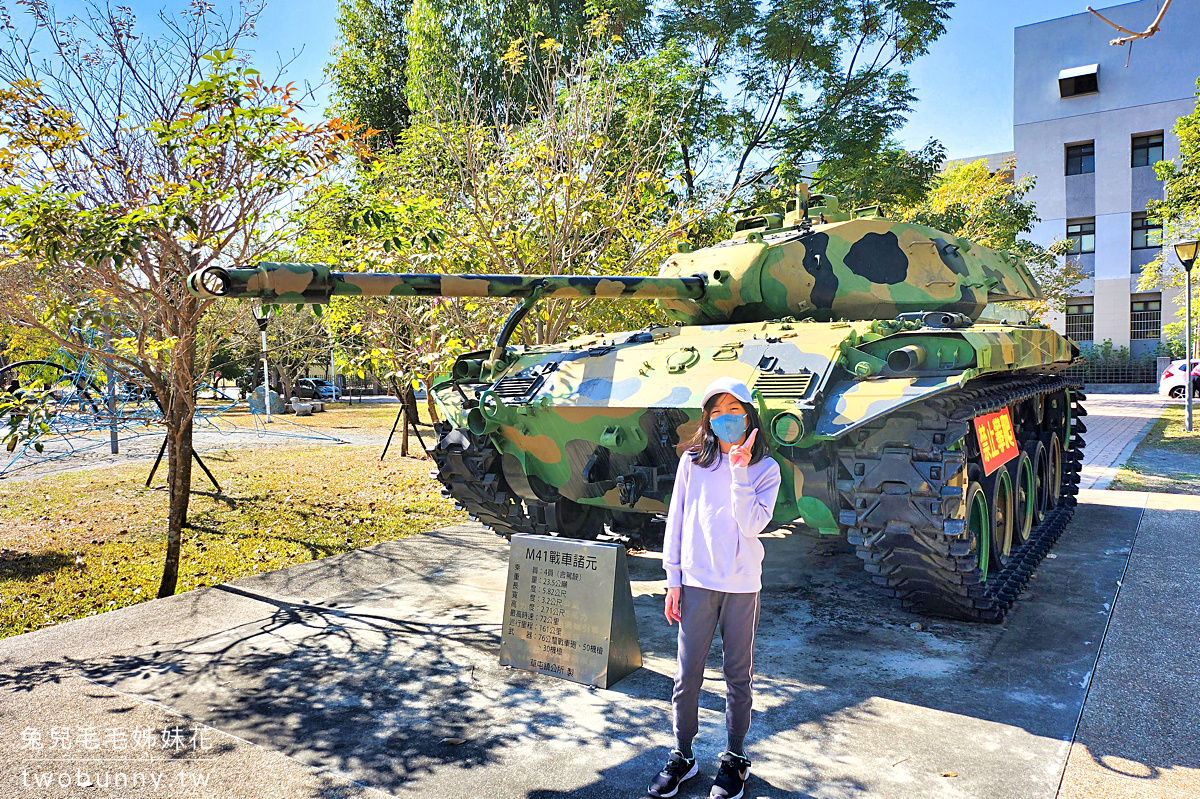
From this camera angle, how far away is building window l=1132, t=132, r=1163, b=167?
34.3 meters

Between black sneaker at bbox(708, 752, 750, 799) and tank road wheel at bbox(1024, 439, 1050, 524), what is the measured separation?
5.22 metres

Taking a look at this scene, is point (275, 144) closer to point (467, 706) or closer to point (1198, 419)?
point (467, 706)

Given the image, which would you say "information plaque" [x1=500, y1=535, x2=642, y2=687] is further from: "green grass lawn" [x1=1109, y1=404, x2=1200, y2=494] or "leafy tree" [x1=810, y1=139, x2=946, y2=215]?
"leafy tree" [x1=810, y1=139, x2=946, y2=215]

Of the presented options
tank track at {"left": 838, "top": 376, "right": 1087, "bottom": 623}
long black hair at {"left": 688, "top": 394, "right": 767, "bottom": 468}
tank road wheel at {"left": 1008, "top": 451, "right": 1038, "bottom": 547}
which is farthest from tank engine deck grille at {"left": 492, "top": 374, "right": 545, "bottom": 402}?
tank road wheel at {"left": 1008, "top": 451, "right": 1038, "bottom": 547}

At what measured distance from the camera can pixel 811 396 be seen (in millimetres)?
4914

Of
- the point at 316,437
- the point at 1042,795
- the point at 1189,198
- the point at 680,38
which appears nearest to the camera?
the point at 1042,795

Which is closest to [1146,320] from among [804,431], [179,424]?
[804,431]

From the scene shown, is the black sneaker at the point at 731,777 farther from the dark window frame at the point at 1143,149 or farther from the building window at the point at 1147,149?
the building window at the point at 1147,149

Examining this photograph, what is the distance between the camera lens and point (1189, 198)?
15984 millimetres

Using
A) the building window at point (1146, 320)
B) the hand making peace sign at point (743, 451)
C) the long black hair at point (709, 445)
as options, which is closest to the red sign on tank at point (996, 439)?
the long black hair at point (709, 445)

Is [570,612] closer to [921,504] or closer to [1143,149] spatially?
[921,504]

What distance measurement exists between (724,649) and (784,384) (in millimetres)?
1974

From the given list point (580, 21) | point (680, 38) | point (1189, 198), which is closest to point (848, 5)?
point (680, 38)

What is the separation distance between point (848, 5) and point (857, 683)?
15.6m
